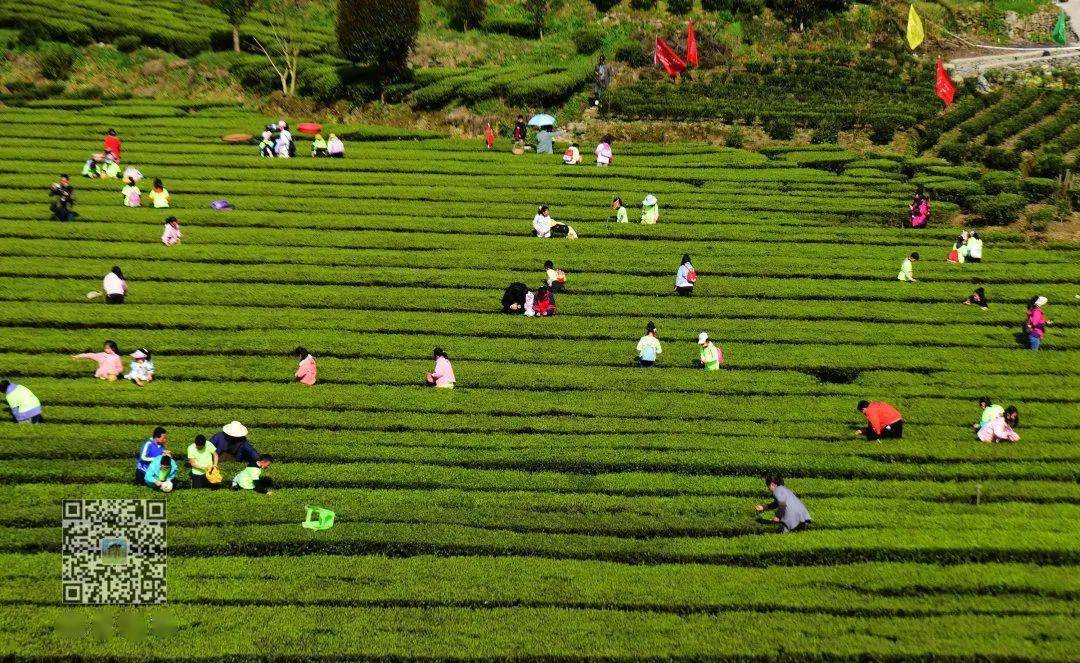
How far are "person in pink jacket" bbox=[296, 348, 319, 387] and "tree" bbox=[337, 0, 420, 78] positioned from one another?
1179 inches

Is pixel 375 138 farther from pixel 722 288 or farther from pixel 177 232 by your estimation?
pixel 722 288

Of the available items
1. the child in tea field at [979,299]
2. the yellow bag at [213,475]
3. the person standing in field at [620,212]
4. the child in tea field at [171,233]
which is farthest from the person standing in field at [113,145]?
the child in tea field at [979,299]

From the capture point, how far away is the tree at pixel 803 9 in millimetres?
68438

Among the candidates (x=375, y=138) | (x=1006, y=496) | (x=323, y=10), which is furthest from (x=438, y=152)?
(x=1006, y=496)

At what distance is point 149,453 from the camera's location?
23.7 meters

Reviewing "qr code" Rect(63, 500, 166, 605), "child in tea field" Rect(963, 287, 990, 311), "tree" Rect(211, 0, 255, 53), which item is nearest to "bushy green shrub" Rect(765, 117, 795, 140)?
"child in tea field" Rect(963, 287, 990, 311)

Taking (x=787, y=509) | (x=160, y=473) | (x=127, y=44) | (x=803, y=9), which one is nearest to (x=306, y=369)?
(x=160, y=473)

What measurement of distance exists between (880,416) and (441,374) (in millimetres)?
11348

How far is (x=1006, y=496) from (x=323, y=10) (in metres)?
53.1

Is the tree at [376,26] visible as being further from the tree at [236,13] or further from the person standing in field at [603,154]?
the person standing in field at [603,154]

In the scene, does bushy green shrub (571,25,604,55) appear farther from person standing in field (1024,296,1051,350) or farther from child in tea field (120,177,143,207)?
person standing in field (1024,296,1051,350)

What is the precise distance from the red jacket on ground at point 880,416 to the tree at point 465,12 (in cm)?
4489

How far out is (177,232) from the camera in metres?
37.0

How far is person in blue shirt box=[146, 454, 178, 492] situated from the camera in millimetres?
23531
